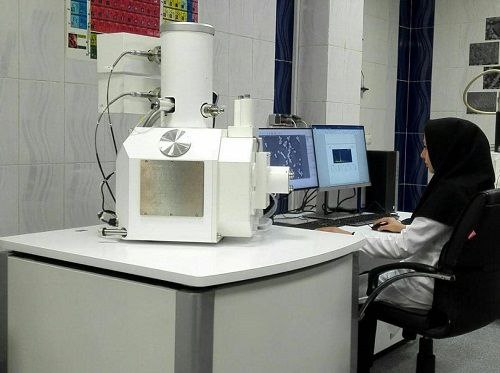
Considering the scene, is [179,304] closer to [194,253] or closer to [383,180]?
[194,253]

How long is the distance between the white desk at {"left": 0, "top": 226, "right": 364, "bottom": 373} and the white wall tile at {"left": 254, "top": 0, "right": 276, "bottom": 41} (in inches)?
69.2

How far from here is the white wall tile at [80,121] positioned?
236 centimetres

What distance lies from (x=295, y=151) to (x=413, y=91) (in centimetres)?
269

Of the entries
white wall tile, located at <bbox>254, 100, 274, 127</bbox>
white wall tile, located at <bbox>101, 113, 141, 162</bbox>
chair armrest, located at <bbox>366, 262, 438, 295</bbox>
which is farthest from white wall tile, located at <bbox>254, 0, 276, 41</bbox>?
chair armrest, located at <bbox>366, 262, 438, 295</bbox>

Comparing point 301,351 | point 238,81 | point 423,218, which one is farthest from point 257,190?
point 238,81

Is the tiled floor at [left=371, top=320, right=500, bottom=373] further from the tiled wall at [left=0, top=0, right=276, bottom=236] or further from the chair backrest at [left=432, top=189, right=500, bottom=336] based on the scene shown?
the tiled wall at [left=0, top=0, right=276, bottom=236]

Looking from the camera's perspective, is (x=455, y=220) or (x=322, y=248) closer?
(x=322, y=248)

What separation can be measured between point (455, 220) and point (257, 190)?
79cm

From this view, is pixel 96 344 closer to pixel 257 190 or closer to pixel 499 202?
pixel 257 190

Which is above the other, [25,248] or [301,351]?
[25,248]

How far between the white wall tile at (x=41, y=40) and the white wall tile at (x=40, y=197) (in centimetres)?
34

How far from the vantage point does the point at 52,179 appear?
2.32 metres

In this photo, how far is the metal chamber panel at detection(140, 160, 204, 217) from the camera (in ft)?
5.26

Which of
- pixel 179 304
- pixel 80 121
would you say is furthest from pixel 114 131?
pixel 179 304
